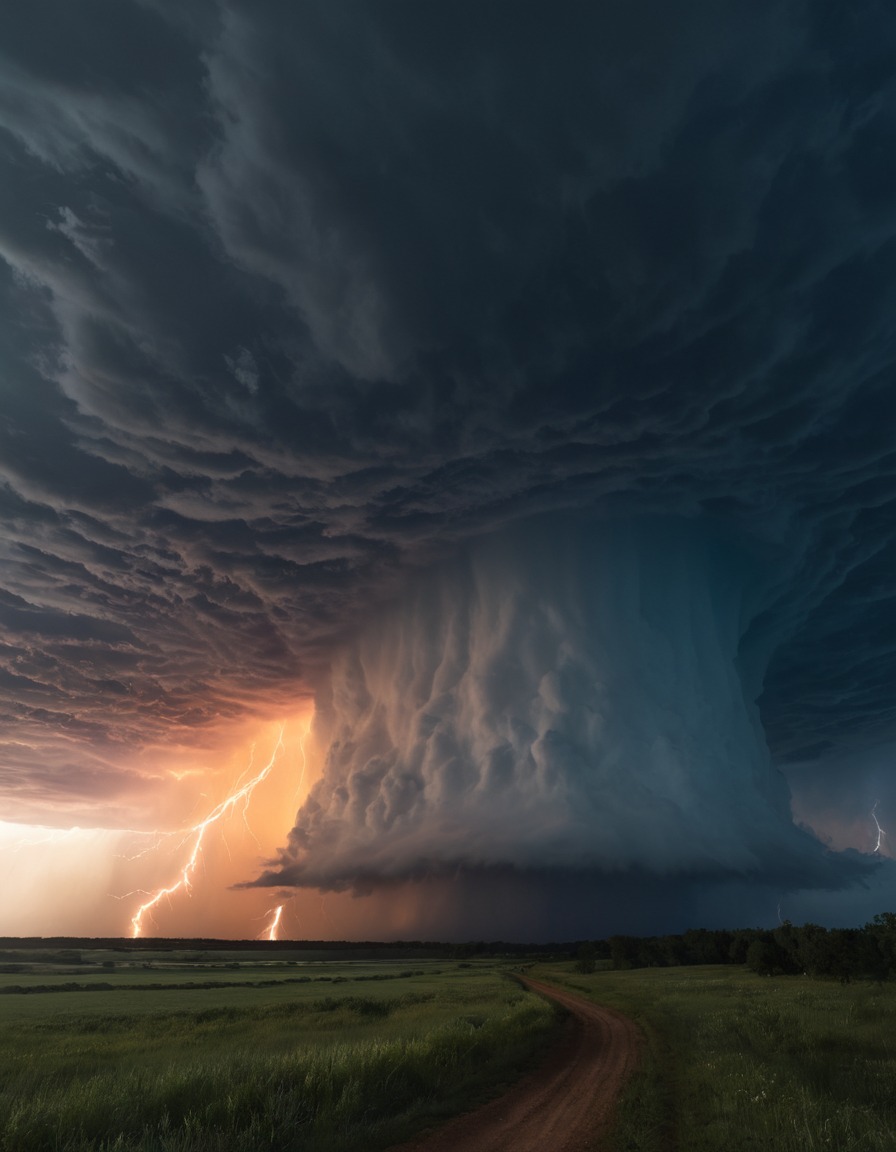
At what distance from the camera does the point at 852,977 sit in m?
57.5

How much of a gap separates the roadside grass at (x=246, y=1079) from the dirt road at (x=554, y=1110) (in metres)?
0.80

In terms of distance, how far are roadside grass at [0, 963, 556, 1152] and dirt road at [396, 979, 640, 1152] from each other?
0.80 meters

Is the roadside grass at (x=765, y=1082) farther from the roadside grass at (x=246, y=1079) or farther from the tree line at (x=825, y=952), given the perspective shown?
the tree line at (x=825, y=952)

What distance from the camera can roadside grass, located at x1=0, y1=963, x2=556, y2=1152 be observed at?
38.2 ft

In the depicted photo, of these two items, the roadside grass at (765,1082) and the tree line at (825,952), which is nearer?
the roadside grass at (765,1082)

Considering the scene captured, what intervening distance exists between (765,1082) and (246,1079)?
40.6ft

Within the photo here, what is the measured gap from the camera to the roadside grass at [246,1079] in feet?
38.2

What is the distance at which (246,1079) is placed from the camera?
14.6 metres

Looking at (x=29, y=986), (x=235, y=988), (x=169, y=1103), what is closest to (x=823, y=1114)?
(x=169, y=1103)

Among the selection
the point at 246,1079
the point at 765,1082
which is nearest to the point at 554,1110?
the point at 765,1082

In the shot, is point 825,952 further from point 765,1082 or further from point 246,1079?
point 246,1079

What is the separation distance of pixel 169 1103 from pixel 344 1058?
201 inches

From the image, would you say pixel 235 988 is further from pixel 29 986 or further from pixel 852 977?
pixel 852 977

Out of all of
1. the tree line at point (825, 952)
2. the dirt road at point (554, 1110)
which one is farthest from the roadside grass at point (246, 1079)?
the tree line at point (825, 952)
